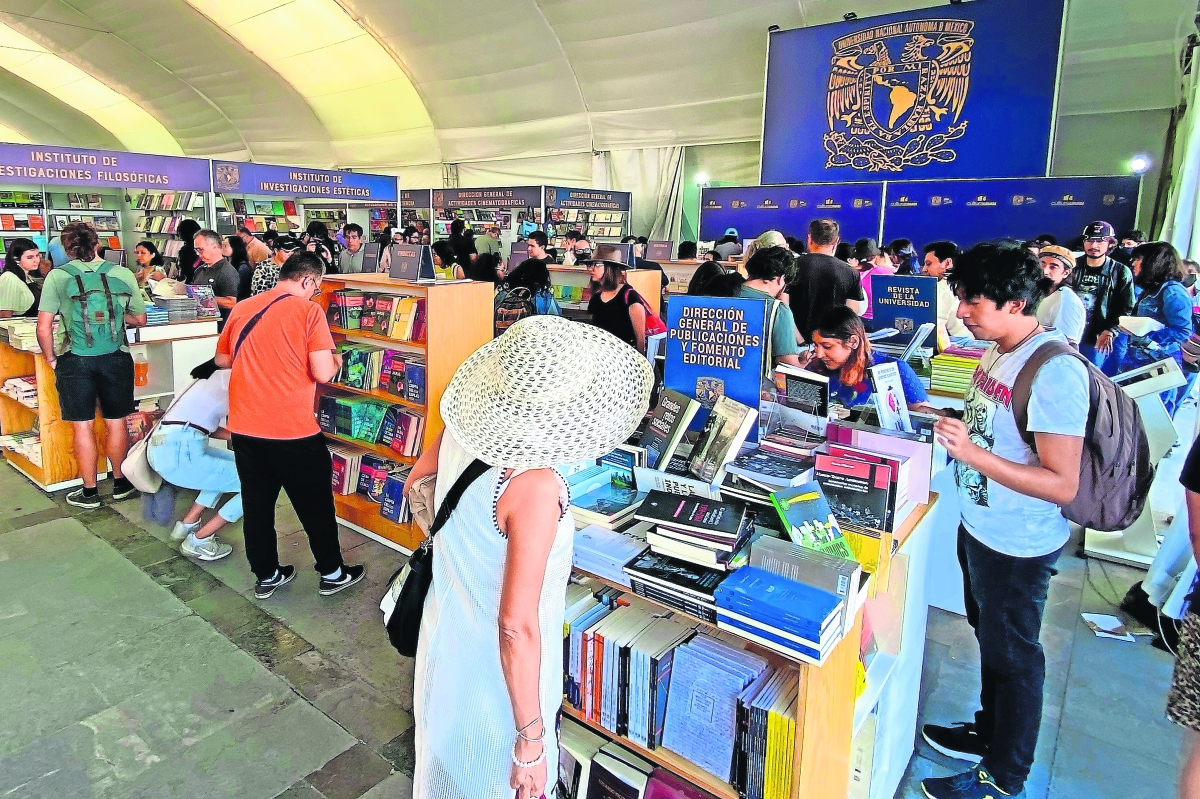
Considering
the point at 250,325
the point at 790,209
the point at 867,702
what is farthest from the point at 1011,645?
the point at 790,209

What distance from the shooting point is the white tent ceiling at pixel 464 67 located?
29.9 ft

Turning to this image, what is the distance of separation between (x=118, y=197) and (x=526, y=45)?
7.04m

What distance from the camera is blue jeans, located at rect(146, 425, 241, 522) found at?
11.7 ft

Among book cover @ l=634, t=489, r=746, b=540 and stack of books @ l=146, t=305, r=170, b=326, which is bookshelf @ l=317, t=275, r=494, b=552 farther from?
book cover @ l=634, t=489, r=746, b=540

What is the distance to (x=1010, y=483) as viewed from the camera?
5.85ft

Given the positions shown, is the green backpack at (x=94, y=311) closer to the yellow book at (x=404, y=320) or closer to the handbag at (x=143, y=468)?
the handbag at (x=143, y=468)

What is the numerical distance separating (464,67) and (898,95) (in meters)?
8.38

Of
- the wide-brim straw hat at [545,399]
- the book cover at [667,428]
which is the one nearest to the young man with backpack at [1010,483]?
the book cover at [667,428]

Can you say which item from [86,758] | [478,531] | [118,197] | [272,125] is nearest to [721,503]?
[478,531]

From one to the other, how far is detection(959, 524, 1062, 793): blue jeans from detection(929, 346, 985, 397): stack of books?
3.83 ft

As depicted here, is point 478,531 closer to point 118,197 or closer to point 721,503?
point 721,503

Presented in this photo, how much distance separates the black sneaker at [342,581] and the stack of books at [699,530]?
7.16 ft

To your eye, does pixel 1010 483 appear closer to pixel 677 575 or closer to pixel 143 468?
pixel 677 575

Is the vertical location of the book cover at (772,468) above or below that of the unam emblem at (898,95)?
below
